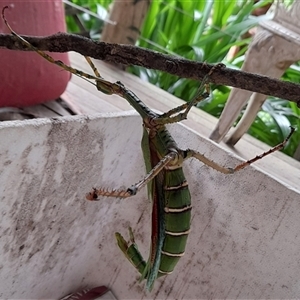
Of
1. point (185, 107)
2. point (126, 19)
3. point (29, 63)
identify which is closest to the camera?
point (185, 107)

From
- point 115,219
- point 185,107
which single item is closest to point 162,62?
point 185,107

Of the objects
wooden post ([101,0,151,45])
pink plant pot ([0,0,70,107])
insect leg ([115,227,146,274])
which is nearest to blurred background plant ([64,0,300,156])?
wooden post ([101,0,151,45])

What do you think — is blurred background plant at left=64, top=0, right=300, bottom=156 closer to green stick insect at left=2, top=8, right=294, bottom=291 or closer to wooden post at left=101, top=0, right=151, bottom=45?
wooden post at left=101, top=0, right=151, bottom=45

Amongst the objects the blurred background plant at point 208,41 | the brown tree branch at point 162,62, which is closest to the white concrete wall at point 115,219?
the brown tree branch at point 162,62

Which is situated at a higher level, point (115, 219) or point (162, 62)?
point (162, 62)

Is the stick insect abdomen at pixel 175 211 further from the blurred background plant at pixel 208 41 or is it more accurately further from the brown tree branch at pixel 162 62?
the blurred background plant at pixel 208 41

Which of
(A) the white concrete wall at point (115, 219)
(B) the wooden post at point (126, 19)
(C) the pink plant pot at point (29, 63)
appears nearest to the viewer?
(A) the white concrete wall at point (115, 219)

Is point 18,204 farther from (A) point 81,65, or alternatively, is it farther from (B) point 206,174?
(A) point 81,65

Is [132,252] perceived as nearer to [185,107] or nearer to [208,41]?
[185,107]
